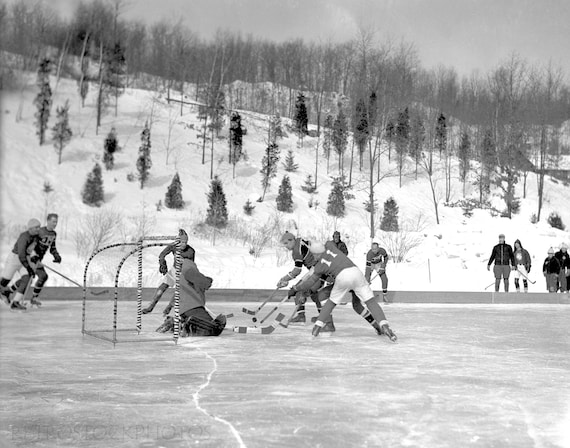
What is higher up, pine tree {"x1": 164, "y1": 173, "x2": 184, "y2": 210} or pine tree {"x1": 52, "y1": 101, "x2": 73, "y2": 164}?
pine tree {"x1": 52, "y1": 101, "x2": 73, "y2": 164}

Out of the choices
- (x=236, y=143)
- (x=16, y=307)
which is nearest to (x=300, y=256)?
(x=16, y=307)

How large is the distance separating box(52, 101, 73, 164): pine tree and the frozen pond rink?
87.5 feet

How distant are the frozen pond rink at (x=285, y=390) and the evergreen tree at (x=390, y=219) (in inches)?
1085

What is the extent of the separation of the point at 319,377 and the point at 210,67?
4951 centimetres

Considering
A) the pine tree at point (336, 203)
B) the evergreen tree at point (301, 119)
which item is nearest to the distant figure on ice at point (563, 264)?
the pine tree at point (336, 203)

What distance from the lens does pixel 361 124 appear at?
4597cm

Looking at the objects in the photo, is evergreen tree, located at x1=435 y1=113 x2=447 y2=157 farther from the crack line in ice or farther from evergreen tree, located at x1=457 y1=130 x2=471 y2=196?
the crack line in ice

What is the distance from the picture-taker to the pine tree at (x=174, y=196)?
34.8m

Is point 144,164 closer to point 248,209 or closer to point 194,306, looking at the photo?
point 248,209

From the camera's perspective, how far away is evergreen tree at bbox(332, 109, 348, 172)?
156 ft

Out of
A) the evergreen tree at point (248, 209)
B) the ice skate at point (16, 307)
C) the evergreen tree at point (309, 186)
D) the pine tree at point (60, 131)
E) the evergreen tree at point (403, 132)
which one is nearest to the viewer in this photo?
the ice skate at point (16, 307)

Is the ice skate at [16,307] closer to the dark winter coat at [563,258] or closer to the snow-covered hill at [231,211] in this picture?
the snow-covered hill at [231,211]

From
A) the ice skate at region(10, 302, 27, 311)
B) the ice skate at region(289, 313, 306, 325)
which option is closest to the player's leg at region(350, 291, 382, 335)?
the ice skate at region(289, 313, 306, 325)

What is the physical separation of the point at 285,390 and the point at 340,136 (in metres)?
43.4
